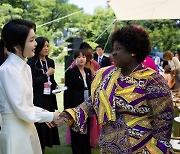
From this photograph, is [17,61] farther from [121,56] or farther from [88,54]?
[88,54]

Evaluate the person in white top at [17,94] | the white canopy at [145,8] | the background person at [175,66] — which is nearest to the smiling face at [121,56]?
the person in white top at [17,94]

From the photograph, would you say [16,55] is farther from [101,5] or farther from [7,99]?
[101,5]

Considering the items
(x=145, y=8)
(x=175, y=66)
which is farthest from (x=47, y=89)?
(x=175, y=66)

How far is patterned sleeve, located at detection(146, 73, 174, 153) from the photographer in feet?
6.58

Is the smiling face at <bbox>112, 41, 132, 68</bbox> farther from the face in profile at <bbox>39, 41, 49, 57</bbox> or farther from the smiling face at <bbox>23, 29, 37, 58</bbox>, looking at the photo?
the face in profile at <bbox>39, 41, 49, 57</bbox>

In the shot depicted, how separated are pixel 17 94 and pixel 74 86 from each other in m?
2.37

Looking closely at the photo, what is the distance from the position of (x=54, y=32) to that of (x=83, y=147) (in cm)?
2267

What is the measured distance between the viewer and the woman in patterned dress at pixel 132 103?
6.64 feet

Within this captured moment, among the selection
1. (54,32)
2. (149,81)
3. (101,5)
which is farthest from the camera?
(101,5)

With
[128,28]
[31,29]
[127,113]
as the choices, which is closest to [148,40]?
[128,28]

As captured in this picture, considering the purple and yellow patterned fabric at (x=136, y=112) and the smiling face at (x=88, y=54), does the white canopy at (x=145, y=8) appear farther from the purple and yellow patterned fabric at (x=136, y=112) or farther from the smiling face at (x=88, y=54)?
the purple and yellow patterned fabric at (x=136, y=112)

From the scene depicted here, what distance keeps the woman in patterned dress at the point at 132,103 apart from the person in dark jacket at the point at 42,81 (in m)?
2.14

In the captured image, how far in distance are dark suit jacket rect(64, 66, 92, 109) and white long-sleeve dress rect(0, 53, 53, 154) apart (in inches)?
82.9

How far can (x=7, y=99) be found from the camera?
2.29m
